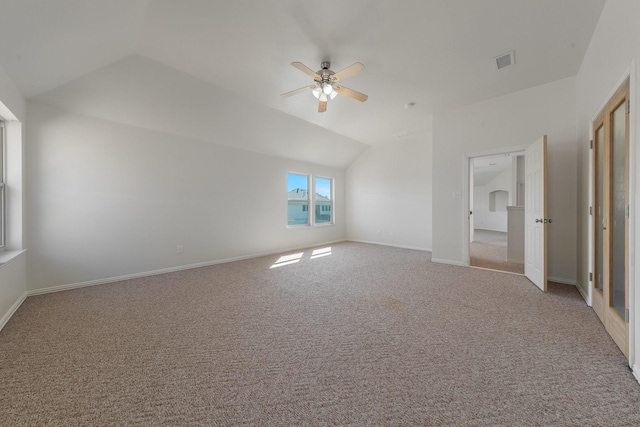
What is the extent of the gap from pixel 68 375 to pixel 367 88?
4.46 metres

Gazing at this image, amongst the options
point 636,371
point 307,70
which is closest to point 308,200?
point 307,70

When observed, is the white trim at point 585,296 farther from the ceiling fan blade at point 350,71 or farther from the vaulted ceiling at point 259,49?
the ceiling fan blade at point 350,71

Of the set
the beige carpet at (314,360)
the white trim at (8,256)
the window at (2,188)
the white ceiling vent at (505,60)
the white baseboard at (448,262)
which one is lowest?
the beige carpet at (314,360)

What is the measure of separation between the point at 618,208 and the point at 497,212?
10.7m

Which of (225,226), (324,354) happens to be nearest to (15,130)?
(225,226)

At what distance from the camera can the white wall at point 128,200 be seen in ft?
10.3

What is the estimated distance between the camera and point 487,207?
11.6 m

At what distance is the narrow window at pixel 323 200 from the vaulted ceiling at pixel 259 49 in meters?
3.16

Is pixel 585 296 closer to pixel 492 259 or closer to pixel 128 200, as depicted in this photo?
pixel 492 259

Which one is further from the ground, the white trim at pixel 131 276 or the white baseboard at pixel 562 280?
the white trim at pixel 131 276

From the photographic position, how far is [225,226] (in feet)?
16.3

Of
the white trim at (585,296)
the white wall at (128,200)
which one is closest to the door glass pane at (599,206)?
the white trim at (585,296)

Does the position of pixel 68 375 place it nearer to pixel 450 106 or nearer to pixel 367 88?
pixel 367 88

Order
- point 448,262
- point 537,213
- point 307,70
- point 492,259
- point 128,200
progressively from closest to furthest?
1. point 307,70
2. point 537,213
3. point 128,200
4. point 448,262
5. point 492,259
